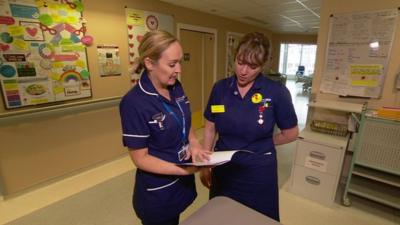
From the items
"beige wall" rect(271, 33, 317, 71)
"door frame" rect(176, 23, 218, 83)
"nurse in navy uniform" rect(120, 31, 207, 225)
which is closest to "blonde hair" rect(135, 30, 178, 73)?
"nurse in navy uniform" rect(120, 31, 207, 225)

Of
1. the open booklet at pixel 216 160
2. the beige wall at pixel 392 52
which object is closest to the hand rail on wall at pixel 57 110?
the open booklet at pixel 216 160

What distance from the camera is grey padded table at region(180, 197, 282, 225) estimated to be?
0.85m

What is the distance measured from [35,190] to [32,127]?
2.32 ft

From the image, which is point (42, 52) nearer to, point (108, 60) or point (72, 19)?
point (72, 19)

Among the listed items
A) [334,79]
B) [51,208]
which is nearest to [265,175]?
[334,79]

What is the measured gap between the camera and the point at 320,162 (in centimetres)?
212

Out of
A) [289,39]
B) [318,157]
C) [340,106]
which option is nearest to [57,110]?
[318,157]

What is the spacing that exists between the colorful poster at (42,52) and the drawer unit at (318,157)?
2531 millimetres

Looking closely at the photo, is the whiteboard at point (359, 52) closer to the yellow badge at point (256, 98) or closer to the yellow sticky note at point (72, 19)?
the yellow badge at point (256, 98)

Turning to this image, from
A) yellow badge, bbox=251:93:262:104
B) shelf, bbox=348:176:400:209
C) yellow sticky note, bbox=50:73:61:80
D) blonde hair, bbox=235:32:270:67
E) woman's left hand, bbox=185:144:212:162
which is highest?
blonde hair, bbox=235:32:270:67

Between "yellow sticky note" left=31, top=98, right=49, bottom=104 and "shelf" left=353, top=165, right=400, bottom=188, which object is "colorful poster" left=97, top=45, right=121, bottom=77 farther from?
"shelf" left=353, top=165, right=400, bottom=188

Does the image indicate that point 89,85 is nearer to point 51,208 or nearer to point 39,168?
point 39,168

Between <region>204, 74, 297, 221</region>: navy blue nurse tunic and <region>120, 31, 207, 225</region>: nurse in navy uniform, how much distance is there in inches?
9.2

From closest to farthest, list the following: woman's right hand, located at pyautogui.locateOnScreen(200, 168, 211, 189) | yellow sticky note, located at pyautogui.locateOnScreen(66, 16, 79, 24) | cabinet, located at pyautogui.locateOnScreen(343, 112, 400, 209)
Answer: woman's right hand, located at pyautogui.locateOnScreen(200, 168, 211, 189) < cabinet, located at pyautogui.locateOnScreen(343, 112, 400, 209) < yellow sticky note, located at pyautogui.locateOnScreen(66, 16, 79, 24)
